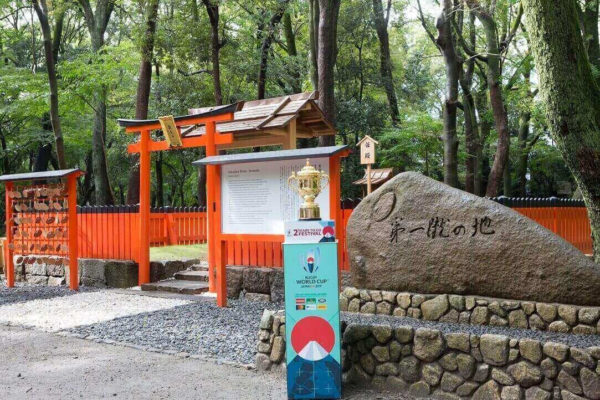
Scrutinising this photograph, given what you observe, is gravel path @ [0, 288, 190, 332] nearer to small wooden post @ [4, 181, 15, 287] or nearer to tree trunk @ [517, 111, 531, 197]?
small wooden post @ [4, 181, 15, 287]

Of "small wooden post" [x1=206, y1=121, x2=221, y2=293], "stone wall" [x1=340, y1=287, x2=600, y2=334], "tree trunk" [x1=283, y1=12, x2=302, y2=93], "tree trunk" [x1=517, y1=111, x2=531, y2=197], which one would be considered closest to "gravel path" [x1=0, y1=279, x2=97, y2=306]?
"small wooden post" [x1=206, y1=121, x2=221, y2=293]

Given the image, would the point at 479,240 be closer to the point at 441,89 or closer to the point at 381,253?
the point at 381,253

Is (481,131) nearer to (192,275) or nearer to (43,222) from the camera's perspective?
(192,275)

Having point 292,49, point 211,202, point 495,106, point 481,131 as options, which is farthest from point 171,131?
point 481,131

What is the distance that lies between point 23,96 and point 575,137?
1806 cm

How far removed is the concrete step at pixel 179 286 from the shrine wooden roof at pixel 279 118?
2.76 m

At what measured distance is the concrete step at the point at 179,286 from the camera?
980cm

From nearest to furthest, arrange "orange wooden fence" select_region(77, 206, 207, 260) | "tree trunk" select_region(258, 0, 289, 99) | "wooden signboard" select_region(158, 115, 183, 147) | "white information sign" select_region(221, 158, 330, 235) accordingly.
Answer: "white information sign" select_region(221, 158, 330, 235) → "wooden signboard" select_region(158, 115, 183, 147) → "orange wooden fence" select_region(77, 206, 207, 260) → "tree trunk" select_region(258, 0, 289, 99)

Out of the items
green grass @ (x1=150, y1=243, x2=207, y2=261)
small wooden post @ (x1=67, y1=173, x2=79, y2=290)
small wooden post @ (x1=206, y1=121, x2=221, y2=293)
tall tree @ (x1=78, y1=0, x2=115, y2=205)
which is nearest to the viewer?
small wooden post @ (x1=206, y1=121, x2=221, y2=293)

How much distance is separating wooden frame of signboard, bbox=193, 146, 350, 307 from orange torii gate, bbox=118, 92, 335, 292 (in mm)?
744

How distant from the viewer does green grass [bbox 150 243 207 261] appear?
12683mm

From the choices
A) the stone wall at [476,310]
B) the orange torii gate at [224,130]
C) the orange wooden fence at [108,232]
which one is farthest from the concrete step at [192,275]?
the stone wall at [476,310]

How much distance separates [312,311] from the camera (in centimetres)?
458

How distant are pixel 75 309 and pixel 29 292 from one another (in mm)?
2444
